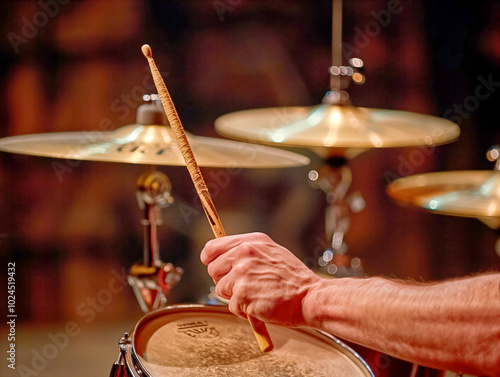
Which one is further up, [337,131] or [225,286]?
[337,131]

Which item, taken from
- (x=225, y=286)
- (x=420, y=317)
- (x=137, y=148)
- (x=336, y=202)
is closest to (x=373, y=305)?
(x=420, y=317)

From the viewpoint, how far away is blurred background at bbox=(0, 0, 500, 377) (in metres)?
2.28

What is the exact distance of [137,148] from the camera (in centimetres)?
120

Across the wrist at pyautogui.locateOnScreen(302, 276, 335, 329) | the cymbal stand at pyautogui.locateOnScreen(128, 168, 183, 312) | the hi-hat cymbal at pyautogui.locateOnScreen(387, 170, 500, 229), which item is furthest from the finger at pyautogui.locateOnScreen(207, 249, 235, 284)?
the hi-hat cymbal at pyautogui.locateOnScreen(387, 170, 500, 229)

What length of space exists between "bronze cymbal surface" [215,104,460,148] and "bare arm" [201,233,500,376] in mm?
721

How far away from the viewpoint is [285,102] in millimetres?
2734

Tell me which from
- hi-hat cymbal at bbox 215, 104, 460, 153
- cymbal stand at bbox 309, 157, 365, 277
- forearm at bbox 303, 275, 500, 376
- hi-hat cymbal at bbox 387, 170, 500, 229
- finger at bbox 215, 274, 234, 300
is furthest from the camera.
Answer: cymbal stand at bbox 309, 157, 365, 277

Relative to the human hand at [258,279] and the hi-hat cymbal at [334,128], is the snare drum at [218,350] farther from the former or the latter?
the hi-hat cymbal at [334,128]

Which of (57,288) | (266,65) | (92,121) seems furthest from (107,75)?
(57,288)

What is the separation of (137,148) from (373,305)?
63cm

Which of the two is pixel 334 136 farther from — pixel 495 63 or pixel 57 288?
pixel 495 63

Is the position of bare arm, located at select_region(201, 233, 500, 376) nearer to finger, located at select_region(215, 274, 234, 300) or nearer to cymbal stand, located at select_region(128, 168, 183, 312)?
finger, located at select_region(215, 274, 234, 300)

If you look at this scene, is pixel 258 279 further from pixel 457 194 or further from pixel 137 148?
pixel 457 194

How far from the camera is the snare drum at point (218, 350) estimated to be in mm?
818
